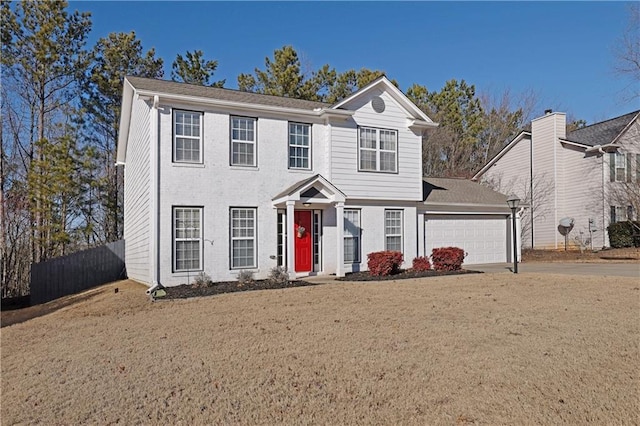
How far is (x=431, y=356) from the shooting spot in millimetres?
5688

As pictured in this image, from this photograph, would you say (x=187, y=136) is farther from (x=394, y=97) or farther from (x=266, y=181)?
(x=394, y=97)

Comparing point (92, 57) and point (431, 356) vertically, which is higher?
point (92, 57)

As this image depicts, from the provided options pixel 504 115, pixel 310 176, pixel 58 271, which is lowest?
pixel 58 271

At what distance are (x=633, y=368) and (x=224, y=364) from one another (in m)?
4.74

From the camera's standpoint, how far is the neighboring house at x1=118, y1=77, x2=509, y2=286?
42.2 feet

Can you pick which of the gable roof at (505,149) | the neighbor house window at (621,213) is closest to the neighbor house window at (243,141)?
the gable roof at (505,149)

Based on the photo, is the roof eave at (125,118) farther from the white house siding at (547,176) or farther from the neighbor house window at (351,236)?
the white house siding at (547,176)

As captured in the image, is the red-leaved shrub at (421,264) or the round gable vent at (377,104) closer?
the red-leaved shrub at (421,264)

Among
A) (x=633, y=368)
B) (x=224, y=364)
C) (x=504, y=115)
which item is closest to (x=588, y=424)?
(x=633, y=368)

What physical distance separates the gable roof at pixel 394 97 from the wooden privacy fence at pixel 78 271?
10.7 m

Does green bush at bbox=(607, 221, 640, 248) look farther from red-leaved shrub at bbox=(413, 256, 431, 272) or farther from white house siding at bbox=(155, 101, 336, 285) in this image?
white house siding at bbox=(155, 101, 336, 285)

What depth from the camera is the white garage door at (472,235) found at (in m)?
17.6

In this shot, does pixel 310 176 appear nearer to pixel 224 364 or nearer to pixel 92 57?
pixel 224 364

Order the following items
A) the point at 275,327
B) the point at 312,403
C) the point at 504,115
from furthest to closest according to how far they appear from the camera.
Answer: the point at 504,115 < the point at 275,327 < the point at 312,403
